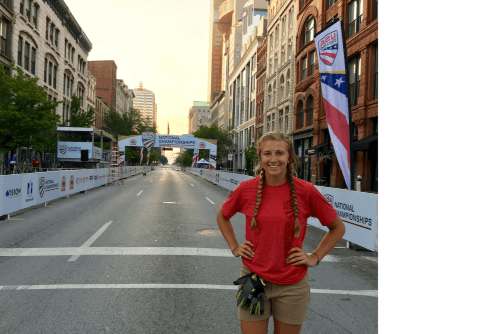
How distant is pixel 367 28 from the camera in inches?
901

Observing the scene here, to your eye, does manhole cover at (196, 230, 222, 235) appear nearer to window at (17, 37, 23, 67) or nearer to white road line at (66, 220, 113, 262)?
white road line at (66, 220, 113, 262)

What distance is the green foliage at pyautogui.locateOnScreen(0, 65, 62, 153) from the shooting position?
24.1 metres

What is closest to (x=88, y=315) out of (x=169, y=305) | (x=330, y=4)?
(x=169, y=305)

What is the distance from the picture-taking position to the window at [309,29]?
111 ft

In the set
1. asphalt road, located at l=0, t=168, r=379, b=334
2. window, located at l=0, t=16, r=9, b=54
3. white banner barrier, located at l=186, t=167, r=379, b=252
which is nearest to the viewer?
asphalt road, located at l=0, t=168, r=379, b=334

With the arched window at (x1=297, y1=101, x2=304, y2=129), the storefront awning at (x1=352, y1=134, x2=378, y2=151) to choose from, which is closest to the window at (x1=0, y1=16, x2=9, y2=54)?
the arched window at (x1=297, y1=101, x2=304, y2=129)

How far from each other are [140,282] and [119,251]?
7.07 ft

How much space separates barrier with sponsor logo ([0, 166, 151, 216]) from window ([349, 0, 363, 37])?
19.4 m

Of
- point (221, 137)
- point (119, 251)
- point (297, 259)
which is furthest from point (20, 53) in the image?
point (221, 137)

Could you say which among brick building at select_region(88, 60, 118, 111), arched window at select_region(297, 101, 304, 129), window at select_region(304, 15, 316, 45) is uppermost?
brick building at select_region(88, 60, 118, 111)

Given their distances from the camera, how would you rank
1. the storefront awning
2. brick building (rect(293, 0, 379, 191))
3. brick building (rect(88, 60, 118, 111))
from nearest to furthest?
the storefront awning
brick building (rect(293, 0, 379, 191))
brick building (rect(88, 60, 118, 111))

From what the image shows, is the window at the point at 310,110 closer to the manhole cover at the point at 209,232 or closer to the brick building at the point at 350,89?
the brick building at the point at 350,89

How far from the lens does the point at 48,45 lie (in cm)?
4000
